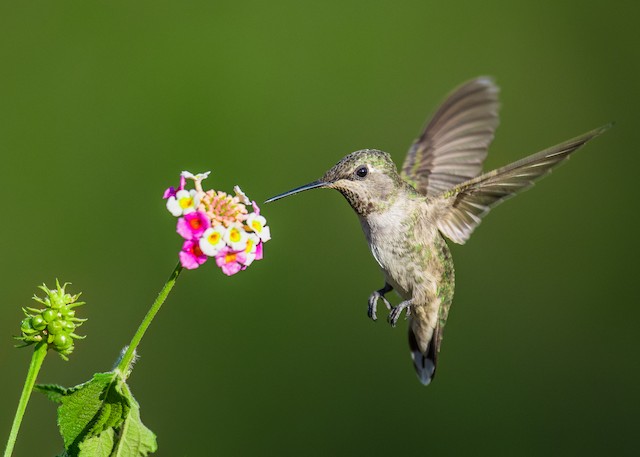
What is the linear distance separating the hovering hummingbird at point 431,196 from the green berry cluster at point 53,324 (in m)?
0.80

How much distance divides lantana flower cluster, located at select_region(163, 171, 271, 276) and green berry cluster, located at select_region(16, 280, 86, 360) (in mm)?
206

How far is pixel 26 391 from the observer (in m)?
1.25

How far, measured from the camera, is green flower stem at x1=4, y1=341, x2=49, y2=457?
116 centimetres

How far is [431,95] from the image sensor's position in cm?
468

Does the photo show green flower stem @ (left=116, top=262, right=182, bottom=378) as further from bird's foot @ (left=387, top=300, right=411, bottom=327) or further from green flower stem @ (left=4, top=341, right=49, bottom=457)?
bird's foot @ (left=387, top=300, right=411, bottom=327)

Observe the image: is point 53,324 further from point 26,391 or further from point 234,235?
point 234,235

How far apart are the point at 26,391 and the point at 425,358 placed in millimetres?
1634

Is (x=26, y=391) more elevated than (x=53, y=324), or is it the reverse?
(x=53, y=324)

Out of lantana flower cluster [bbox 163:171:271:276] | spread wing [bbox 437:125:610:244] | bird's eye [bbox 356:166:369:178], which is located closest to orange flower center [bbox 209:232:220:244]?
lantana flower cluster [bbox 163:171:271:276]

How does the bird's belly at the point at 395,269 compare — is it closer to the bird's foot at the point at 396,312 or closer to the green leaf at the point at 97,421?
the bird's foot at the point at 396,312

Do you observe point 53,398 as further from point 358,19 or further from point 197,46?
point 358,19

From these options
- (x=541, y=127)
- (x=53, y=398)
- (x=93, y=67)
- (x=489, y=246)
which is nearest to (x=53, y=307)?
(x=53, y=398)

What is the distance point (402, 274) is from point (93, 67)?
2.54m

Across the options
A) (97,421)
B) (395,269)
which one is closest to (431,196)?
(395,269)
